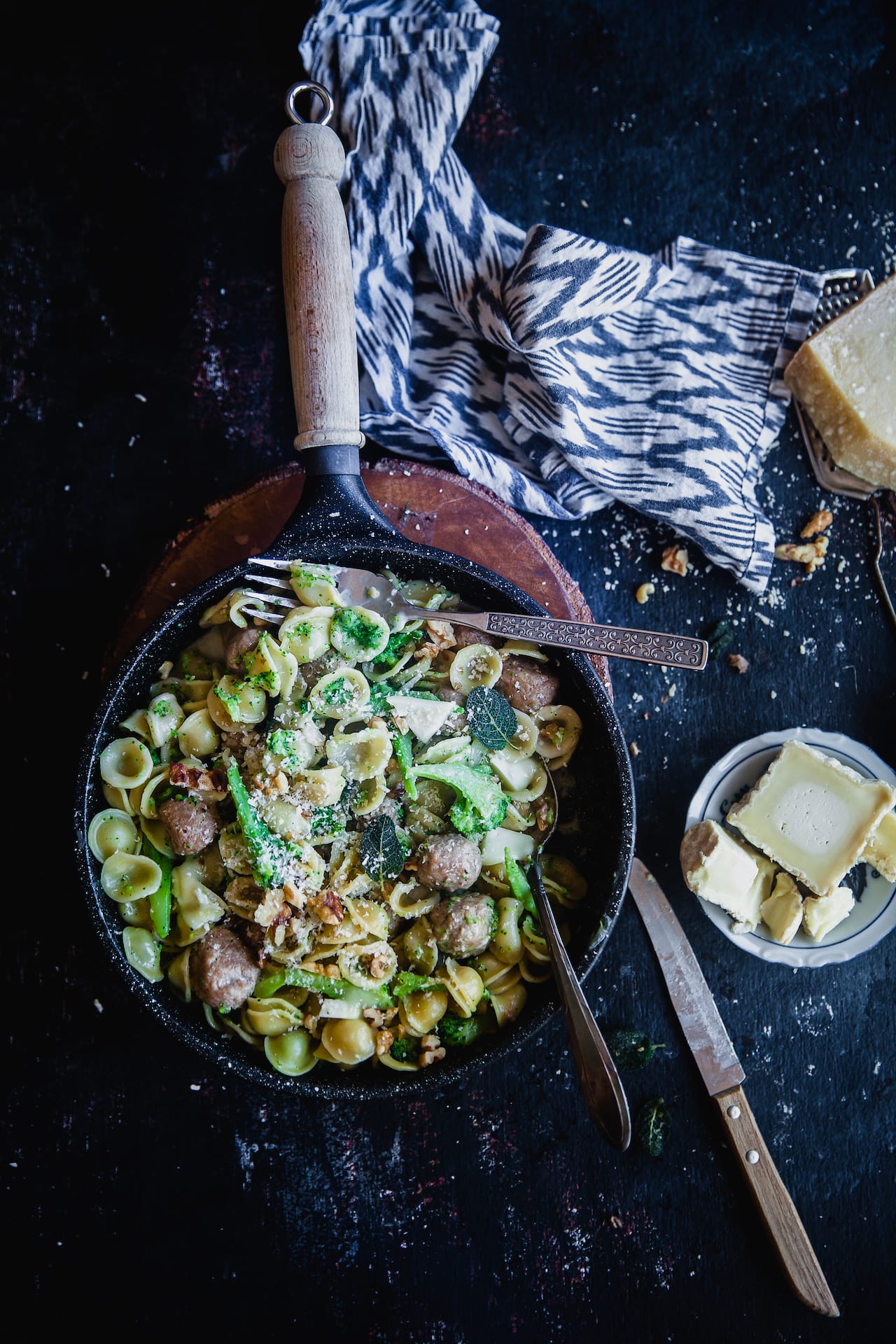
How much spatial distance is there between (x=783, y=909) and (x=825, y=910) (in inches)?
5.6

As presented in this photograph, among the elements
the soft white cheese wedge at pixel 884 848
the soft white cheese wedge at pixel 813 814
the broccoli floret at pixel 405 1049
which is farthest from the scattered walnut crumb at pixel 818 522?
the broccoli floret at pixel 405 1049

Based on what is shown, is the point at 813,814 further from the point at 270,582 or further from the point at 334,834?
the point at 270,582

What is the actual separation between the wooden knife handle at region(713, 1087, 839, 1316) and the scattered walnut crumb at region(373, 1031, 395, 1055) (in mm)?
1398

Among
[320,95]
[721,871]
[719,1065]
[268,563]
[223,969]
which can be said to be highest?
[320,95]

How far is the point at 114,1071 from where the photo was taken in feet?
11.2

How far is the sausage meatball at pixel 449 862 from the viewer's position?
2.74 metres

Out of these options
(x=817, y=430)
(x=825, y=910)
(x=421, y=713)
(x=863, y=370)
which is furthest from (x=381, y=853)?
(x=863, y=370)

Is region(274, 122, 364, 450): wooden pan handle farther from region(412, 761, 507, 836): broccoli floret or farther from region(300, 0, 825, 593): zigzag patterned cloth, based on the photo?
region(412, 761, 507, 836): broccoli floret

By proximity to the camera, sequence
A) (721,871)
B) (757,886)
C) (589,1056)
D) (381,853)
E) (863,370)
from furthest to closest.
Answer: (863,370) → (757,886) → (721,871) → (381,853) → (589,1056)

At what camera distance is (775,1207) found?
3.37 meters

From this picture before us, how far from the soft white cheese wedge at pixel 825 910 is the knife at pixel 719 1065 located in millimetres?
457

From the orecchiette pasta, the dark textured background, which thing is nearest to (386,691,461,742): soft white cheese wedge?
the orecchiette pasta

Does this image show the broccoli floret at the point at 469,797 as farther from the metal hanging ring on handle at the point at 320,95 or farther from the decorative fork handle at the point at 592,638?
the metal hanging ring on handle at the point at 320,95

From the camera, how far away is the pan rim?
269cm
